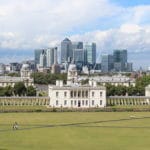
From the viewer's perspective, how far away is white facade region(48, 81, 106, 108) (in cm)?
9462

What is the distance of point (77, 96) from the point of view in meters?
95.6

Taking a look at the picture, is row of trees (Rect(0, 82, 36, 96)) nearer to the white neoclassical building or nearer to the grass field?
the white neoclassical building

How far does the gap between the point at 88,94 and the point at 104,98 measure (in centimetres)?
293

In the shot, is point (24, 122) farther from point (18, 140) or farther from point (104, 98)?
point (104, 98)

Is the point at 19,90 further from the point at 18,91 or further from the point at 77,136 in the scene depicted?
the point at 77,136

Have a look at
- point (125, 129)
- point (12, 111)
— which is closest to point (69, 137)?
point (125, 129)

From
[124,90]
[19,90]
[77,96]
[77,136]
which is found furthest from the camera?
[124,90]

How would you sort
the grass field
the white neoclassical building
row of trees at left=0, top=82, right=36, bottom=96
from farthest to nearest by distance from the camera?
1. row of trees at left=0, top=82, right=36, bottom=96
2. the white neoclassical building
3. the grass field

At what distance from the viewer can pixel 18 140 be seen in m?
39.2

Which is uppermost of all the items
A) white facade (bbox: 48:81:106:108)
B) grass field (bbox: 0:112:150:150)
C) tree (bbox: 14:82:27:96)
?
tree (bbox: 14:82:27:96)

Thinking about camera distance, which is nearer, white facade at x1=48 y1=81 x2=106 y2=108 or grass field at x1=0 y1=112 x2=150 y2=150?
grass field at x1=0 y1=112 x2=150 y2=150

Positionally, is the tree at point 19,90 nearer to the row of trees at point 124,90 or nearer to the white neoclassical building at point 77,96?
the white neoclassical building at point 77,96

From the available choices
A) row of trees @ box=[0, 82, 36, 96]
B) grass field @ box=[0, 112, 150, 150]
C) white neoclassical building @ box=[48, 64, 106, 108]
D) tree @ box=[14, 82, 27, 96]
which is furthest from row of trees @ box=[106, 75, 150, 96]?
grass field @ box=[0, 112, 150, 150]

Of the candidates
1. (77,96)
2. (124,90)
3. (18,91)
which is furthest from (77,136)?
(124,90)
